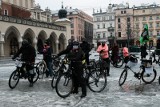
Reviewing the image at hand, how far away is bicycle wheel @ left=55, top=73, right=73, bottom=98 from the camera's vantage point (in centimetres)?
851

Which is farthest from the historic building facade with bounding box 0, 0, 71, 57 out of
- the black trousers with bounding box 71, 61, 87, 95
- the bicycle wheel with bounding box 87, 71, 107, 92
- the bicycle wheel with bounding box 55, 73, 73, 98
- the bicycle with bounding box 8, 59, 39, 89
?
the black trousers with bounding box 71, 61, 87, 95

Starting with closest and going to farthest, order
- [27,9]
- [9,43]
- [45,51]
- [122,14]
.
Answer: [45,51] → [9,43] → [27,9] → [122,14]

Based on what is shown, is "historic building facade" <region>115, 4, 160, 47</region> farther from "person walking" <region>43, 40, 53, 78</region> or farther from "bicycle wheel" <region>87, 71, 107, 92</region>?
"bicycle wheel" <region>87, 71, 107, 92</region>

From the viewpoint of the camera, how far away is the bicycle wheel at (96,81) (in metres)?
9.52

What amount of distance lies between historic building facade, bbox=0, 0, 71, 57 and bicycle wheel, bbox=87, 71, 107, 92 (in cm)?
2707

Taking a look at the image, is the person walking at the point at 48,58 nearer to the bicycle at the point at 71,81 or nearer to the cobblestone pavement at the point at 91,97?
the cobblestone pavement at the point at 91,97

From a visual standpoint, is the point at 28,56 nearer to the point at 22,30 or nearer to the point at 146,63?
the point at 146,63

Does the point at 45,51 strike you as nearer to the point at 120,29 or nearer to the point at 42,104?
the point at 42,104

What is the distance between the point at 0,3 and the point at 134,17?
2078 inches

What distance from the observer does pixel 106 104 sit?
762 cm

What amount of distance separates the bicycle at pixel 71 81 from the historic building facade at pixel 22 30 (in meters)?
27.1

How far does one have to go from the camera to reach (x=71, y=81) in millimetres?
8852

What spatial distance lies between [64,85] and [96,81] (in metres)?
1.37

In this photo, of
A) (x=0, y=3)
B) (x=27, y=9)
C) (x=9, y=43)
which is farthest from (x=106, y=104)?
(x=27, y=9)
